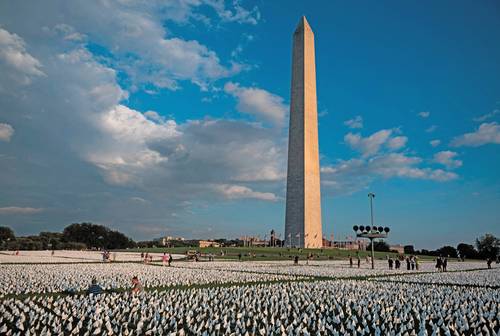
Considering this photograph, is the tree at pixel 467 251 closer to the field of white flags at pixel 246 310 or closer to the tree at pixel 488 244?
the tree at pixel 488 244

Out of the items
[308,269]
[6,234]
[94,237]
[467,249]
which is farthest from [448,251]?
[6,234]

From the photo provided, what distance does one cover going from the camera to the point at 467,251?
296 ft

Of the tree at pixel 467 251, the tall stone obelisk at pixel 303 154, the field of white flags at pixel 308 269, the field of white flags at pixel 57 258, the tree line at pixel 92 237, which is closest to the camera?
the field of white flags at pixel 308 269

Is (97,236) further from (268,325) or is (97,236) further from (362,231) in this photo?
(268,325)

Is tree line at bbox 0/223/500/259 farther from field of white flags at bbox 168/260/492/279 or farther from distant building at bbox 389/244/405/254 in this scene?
field of white flags at bbox 168/260/492/279

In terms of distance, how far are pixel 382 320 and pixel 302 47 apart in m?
60.0

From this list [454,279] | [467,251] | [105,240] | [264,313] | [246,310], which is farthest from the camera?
[105,240]

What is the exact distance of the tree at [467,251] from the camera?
87.8m

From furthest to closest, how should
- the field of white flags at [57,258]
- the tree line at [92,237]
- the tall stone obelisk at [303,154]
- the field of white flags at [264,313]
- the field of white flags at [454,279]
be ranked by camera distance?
the tree line at [92,237], the tall stone obelisk at [303,154], the field of white flags at [57,258], the field of white flags at [454,279], the field of white flags at [264,313]

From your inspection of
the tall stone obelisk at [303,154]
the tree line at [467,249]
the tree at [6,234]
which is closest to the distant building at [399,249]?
the tree line at [467,249]

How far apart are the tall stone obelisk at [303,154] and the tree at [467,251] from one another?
1618 inches

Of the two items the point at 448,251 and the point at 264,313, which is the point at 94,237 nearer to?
the point at 448,251

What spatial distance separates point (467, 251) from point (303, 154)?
51.5m

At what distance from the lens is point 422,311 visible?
12789 millimetres
